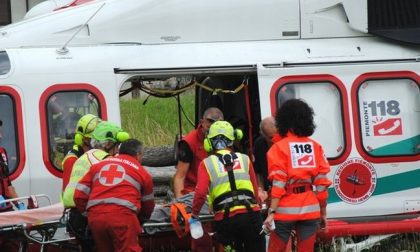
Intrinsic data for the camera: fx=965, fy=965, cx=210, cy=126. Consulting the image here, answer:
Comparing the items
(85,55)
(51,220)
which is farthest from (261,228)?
(85,55)

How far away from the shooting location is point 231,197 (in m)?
7.77

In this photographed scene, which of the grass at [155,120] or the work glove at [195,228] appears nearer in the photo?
the work glove at [195,228]

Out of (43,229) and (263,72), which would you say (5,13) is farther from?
(43,229)

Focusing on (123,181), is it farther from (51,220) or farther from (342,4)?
(342,4)

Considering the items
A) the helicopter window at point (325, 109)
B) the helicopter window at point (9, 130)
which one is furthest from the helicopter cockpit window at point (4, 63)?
the helicopter window at point (325, 109)

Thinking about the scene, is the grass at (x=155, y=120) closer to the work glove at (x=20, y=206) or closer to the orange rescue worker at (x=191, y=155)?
the orange rescue worker at (x=191, y=155)

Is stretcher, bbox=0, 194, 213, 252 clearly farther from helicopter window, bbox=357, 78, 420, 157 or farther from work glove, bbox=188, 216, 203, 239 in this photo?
helicopter window, bbox=357, 78, 420, 157

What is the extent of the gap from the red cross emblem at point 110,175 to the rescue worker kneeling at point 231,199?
65 cm

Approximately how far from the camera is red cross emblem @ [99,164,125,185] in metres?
7.62

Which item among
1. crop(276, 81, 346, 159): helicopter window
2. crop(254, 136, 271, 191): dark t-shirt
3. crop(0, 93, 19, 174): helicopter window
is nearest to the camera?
crop(0, 93, 19, 174): helicopter window

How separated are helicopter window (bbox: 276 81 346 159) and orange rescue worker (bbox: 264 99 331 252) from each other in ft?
5.64

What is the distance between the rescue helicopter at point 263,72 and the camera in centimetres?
908

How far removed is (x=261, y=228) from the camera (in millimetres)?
A: 7859

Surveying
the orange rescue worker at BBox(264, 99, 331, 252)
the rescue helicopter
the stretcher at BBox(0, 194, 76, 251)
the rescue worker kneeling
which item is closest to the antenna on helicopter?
the rescue helicopter
